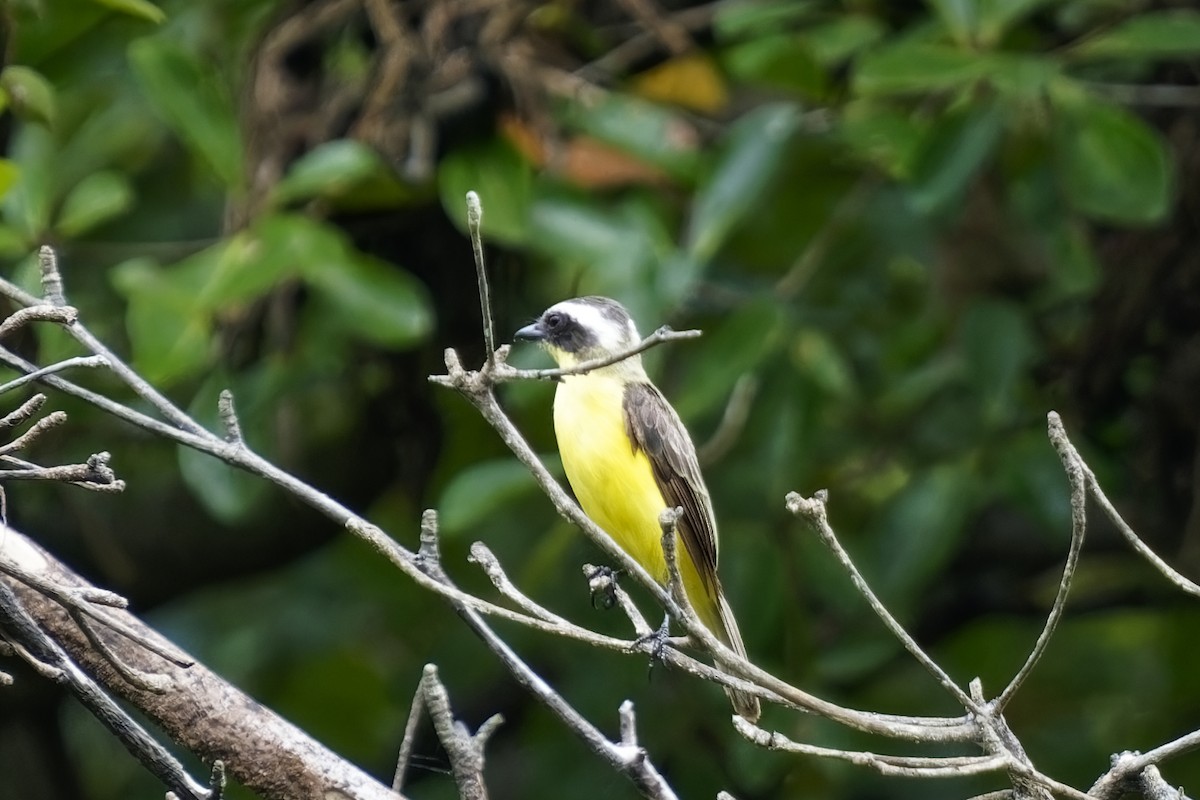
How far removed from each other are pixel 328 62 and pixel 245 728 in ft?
8.42

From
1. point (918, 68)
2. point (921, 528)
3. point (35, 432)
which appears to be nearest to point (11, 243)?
point (35, 432)

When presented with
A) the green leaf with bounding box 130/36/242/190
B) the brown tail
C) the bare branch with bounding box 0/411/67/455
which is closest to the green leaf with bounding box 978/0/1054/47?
the brown tail

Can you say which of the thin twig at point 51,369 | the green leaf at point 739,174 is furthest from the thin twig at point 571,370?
the green leaf at point 739,174

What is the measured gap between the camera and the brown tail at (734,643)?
3148 millimetres

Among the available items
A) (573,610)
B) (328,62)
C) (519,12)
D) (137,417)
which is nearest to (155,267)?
(328,62)

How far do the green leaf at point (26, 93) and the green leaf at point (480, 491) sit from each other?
1246 mm

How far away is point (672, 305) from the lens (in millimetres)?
3723

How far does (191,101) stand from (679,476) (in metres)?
1.43

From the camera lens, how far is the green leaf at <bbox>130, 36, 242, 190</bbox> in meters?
3.79

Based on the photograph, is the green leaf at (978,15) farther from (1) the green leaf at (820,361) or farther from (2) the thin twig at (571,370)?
(2) the thin twig at (571,370)

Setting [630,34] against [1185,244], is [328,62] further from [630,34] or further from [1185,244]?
[1185,244]

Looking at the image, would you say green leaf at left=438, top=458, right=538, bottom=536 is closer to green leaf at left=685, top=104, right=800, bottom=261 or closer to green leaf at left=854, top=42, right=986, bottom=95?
green leaf at left=685, top=104, right=800, bottom=261

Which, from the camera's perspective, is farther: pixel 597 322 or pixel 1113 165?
pixel 1113 165

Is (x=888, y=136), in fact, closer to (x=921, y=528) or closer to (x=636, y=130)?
(x=636, y=130)
